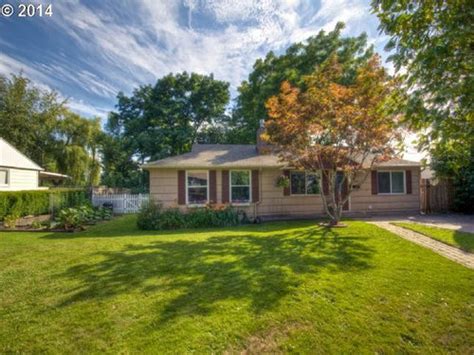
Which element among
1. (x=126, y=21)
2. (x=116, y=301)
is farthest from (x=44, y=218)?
(x=116, y=301)

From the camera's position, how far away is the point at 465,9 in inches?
107

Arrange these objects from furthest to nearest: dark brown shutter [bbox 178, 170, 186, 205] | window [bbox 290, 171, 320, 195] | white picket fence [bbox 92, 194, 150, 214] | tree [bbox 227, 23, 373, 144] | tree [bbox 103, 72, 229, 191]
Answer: tree [bbox 103, 72, 229, 191] → tree [bbox 227, 23, 373, 144] → white picket fence [bbox 92, 194, 150, 214] → window [bbox 290, 171, 320, 195] → dark brown shutter [bbox 178, 170, 186, 205]

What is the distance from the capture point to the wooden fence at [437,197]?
12.2m

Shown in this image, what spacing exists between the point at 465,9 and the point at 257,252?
5355 mm

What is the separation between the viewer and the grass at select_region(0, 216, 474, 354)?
257 centimetres

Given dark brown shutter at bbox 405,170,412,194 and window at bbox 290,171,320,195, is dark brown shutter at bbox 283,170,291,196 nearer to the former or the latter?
window at bbox 290,171,320,195

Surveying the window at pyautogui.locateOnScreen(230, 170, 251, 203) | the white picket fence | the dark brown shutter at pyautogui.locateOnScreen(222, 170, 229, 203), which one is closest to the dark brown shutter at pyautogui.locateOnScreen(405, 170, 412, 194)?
the window at pyautogui.locateOnScreen(230, 170, 251, 203)

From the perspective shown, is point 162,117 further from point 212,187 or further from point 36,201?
point 212,187

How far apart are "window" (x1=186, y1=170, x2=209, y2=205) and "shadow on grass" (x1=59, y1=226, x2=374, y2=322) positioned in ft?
13.3

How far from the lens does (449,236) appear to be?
6910 millimetres

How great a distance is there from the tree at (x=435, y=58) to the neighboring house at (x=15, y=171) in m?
18.8

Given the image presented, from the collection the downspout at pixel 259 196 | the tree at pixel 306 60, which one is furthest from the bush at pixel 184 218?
the tree at pixel 306 60

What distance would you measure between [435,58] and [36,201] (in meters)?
16.0

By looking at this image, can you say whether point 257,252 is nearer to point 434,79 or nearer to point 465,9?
point 434,79
